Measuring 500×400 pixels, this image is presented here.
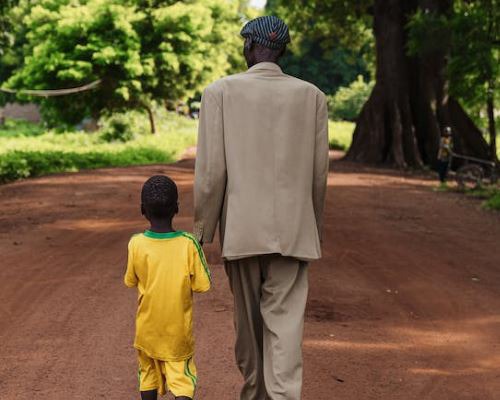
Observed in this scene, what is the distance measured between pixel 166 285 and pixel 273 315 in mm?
497

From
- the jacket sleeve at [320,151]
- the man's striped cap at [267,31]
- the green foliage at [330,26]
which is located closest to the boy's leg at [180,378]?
the jacket sleeve at [320,151]

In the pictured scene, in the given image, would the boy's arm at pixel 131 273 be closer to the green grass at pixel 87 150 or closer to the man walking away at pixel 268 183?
the man walking away at pixel 268 183

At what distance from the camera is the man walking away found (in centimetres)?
365

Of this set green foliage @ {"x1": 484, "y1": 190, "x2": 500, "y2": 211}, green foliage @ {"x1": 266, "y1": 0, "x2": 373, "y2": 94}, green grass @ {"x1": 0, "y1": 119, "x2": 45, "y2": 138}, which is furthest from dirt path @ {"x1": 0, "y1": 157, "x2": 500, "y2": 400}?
green grass @ {"x1": 0, "y1": 119, "x2": 45, "y2": 138}

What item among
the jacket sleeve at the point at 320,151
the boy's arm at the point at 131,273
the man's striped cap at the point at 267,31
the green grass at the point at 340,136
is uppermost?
the man's striped cap at the point at 267,31

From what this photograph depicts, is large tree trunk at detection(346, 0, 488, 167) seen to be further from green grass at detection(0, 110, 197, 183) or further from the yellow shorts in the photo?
the yellow shorts

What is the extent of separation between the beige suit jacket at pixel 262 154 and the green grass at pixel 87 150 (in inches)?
632

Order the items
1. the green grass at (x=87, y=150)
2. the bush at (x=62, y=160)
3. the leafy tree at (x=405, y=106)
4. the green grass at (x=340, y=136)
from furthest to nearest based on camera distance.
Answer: the green grass at (x=340, y=136)
the leafy tree at (x=405, y=106)
the green grass at (x=87, y=150)
the bush at (x=62, y=160)

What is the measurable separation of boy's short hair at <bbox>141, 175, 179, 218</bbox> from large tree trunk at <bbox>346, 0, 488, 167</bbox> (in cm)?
2333

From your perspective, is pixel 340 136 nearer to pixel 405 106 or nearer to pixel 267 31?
pixel 405 106

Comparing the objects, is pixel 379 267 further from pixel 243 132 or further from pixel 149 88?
pixel 149 88

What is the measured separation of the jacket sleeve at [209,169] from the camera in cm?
367

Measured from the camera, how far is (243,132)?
3.65 meters

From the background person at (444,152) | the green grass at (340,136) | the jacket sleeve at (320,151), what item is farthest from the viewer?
the green grass at (340,136)
